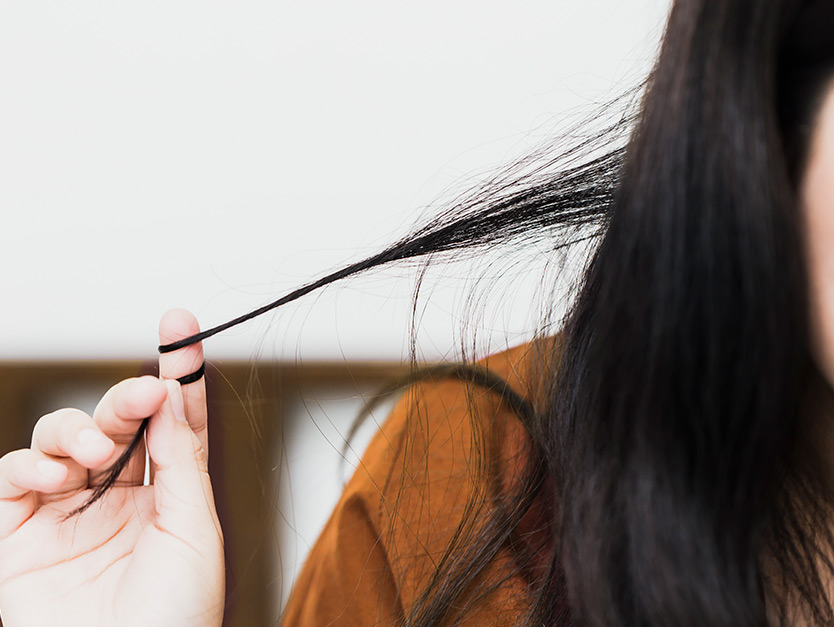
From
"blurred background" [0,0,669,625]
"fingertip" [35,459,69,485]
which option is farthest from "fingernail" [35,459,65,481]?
"blurred background" [0,0,669,625]

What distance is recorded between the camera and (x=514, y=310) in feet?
2.78

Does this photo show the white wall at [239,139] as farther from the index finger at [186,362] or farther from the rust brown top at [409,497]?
the index finger at [186,362]

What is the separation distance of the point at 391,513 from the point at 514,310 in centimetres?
33

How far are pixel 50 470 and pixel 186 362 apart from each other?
3.9 inches

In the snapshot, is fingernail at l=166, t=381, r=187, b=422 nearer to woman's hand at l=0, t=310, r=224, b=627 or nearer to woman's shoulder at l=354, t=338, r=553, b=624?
woman's hand at l=0, t=310, r=224, b=627

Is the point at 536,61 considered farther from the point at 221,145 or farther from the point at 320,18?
the point at 221,145

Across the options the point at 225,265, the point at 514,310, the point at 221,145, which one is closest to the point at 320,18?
the point at 221,145

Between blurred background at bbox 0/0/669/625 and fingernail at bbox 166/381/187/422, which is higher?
blurred background at bbox 0/0/669/625

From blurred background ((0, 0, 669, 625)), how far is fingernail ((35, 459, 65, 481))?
0.39 m

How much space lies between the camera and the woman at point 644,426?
332 mm

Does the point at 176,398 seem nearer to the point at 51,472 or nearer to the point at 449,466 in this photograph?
the point at 51,472

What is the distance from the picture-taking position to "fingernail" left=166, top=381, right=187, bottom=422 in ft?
1.46

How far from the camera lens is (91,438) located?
417 millimetres

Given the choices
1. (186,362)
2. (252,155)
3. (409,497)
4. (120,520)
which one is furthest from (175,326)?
(252,155)
